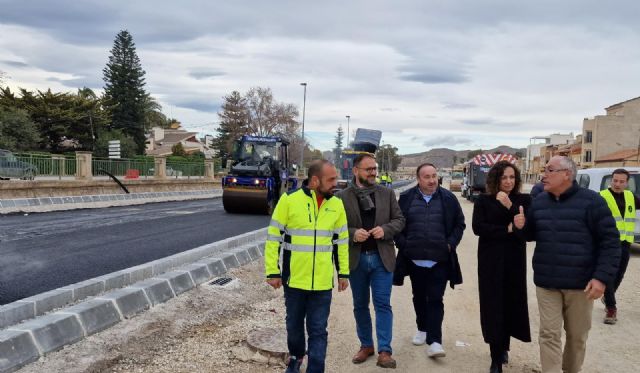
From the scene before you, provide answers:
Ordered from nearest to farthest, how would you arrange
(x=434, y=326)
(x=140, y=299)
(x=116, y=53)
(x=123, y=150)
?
1. (x=434, y=326)
2. (x=140, y=299)
3. (x=123, y=150)
4. (x=116, y=53)

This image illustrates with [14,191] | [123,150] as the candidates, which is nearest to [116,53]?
[123,150]

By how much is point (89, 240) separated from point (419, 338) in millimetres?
8386

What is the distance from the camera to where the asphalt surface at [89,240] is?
307 inches

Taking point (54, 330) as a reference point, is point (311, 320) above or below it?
above

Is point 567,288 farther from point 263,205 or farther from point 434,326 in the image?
point 263,205

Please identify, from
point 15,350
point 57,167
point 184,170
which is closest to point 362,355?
point 15,350

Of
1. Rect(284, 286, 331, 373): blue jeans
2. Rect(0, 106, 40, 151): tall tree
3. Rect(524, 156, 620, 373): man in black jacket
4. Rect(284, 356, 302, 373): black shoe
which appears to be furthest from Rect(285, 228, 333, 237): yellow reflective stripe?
Rect(0, 106, 40, 151): tall tree

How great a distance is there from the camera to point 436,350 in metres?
4.82

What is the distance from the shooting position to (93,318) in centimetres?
503

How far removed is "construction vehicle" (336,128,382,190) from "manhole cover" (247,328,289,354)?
100 feet

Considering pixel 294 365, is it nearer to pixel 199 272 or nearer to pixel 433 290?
pixel 433 290

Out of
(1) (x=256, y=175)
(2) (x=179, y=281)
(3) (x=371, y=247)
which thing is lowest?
(2) (x=179, y=281)

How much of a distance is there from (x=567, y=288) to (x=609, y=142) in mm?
77622

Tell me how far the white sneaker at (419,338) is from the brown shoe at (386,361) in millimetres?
698
